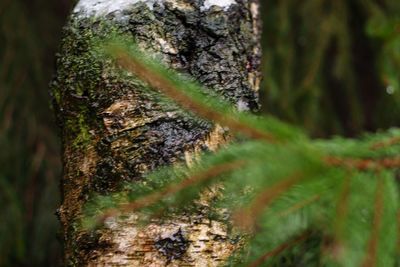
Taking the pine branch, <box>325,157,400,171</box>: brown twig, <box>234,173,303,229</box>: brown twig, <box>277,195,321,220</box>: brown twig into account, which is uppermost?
<box>325,157,400,171</box>: brown twig

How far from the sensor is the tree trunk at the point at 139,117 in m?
1.17

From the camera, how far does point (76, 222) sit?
4.11ft

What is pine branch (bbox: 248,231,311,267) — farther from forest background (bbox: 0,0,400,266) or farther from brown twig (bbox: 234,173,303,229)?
forest background (bbox: 0,0,400,266)

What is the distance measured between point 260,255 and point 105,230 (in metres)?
0.24

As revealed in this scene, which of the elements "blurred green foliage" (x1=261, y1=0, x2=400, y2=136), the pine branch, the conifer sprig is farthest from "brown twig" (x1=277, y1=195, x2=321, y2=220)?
"blurred green foliage" (x1=261, y1=0, x2=400, y2=136)

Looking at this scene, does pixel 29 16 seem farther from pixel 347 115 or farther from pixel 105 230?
pixel 105 230

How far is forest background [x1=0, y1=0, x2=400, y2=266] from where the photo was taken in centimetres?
273

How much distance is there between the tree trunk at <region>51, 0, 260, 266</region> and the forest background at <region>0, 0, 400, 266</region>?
137 centimetres

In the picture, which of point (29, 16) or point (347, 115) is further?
point (347, 115)

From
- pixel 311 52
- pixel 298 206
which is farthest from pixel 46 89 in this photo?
pixel 298 206

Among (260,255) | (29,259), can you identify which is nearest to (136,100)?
(260,255)

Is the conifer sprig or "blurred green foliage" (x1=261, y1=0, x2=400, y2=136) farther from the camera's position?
"blurred green foliage" (x1=261, y1=0, x2=400, y2=136)

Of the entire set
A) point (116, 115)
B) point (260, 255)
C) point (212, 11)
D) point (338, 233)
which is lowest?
point (260, 255)

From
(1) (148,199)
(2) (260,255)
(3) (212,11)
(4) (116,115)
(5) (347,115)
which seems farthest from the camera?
(5) (347,115)
